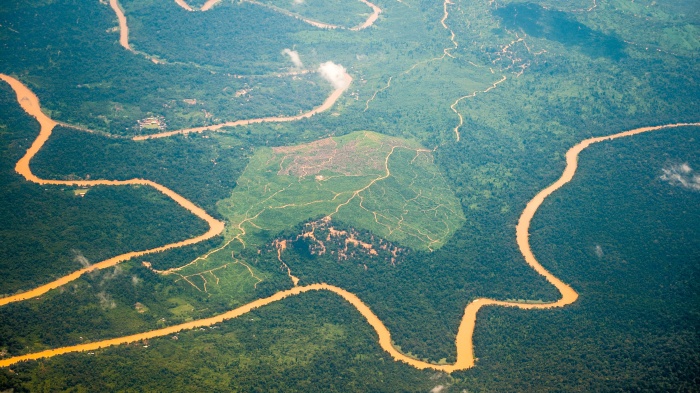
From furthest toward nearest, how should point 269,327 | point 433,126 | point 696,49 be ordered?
point 696,49 < point 433,126 < point 269,327

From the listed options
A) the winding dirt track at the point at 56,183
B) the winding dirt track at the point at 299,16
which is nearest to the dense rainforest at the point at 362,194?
the winding dirt track at the point at 299,16

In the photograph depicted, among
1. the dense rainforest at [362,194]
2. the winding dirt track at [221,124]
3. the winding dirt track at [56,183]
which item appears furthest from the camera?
the winding dirt track at [221,124]

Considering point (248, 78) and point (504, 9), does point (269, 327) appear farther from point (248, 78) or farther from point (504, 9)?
point (504, 9)

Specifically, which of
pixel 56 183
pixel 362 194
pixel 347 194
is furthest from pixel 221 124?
pixel 362 194

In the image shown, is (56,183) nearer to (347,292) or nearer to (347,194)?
(347,194)

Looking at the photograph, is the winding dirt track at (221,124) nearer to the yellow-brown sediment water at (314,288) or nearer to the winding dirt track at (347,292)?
the yellow-brown sediment water at (314,288)

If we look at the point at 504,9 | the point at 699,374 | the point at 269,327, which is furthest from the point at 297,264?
the point at 504,9

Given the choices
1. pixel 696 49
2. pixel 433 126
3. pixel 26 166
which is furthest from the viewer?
pixel 696 49
